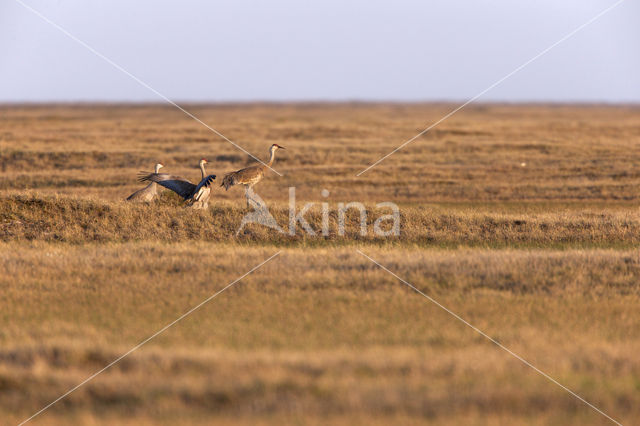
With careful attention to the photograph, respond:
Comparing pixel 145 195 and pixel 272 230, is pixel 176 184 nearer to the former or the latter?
pixel 145 195

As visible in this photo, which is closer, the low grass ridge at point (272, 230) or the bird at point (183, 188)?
the low grass ridge at point (272, 230)

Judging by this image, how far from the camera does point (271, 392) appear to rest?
275 inches

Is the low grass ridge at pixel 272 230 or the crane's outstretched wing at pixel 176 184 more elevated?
the crane's outstretched wing at pixel 176 184

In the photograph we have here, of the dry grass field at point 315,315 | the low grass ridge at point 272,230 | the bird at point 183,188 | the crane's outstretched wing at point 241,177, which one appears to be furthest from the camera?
the crane's outstretched wing at point 241,177

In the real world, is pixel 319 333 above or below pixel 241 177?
below

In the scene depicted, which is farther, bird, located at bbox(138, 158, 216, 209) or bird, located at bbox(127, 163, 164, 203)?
bird, located at bbox(127, 163, 164, 203)

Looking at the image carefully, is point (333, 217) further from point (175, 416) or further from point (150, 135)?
point (150, 135)

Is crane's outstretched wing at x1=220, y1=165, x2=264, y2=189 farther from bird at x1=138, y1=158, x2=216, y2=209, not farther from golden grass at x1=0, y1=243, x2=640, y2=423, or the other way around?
golden grass at x1=0, y1=243, x2=640, y2=423

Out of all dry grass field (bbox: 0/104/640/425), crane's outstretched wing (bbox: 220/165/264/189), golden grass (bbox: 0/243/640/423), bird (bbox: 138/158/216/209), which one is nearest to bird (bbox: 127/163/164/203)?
dry grass field (bbox: 0/104/640/425)

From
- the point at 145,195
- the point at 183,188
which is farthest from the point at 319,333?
the point at 145,195

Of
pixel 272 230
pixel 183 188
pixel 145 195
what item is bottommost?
pixel 272 230

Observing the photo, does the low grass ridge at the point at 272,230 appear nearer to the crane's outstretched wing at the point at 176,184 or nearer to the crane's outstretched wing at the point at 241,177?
the crane's outstretched wing at the point at 176,184

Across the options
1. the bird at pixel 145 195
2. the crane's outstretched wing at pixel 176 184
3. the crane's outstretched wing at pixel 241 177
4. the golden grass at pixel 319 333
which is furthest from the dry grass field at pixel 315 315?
the crane's outstretched wing at pixel 241 177

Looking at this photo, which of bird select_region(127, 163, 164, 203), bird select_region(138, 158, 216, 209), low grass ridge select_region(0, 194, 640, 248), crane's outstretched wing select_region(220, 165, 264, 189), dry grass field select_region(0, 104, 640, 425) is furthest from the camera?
bird select_region(127, 163, 164, 203)
